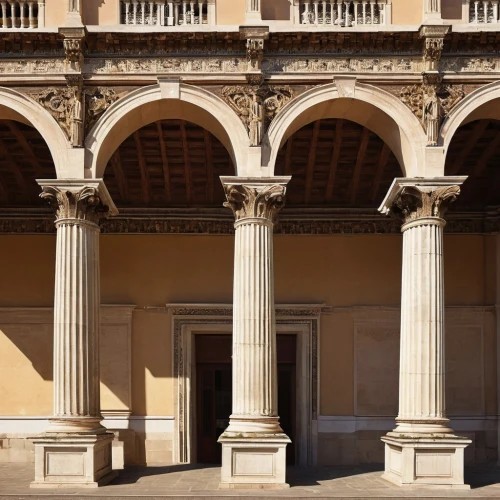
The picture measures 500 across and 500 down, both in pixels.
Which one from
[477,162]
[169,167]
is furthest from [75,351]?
[477,162]

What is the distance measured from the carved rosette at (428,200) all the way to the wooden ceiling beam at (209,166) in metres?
5.48

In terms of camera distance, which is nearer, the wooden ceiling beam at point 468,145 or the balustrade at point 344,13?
the balustrade at point 344,13

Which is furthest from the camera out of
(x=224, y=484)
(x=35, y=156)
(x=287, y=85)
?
(x=35, y=156)

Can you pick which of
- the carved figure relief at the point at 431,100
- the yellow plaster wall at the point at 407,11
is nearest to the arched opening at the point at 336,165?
the carved figure relief at the point at 431,100

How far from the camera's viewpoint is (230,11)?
62.4 ft

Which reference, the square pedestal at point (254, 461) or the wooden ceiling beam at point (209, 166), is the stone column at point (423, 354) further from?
the wooden ceiling beam at point (209, 166)

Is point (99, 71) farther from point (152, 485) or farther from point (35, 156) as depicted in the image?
point (152, 485)

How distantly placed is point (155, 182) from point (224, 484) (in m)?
8.89

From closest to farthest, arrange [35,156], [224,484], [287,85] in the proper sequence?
[224,484] → [287,85] → [35,156]

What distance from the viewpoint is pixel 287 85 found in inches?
744

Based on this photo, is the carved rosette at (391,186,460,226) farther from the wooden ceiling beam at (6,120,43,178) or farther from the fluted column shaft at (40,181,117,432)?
the wooden ceiling beam at (6,120,43,178)

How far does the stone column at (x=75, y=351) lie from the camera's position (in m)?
17.8

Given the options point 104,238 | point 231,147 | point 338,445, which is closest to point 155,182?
point 104,238

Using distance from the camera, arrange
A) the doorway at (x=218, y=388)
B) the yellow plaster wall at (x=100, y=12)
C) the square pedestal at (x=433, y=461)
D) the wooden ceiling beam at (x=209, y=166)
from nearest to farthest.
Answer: the square pedestal at (x=433, y=461)
the yellow plaster wall at (x=100, y=12)
the wooden ceiling beam at (x=209, y=166)
the doorway at (x=218, y=388)
